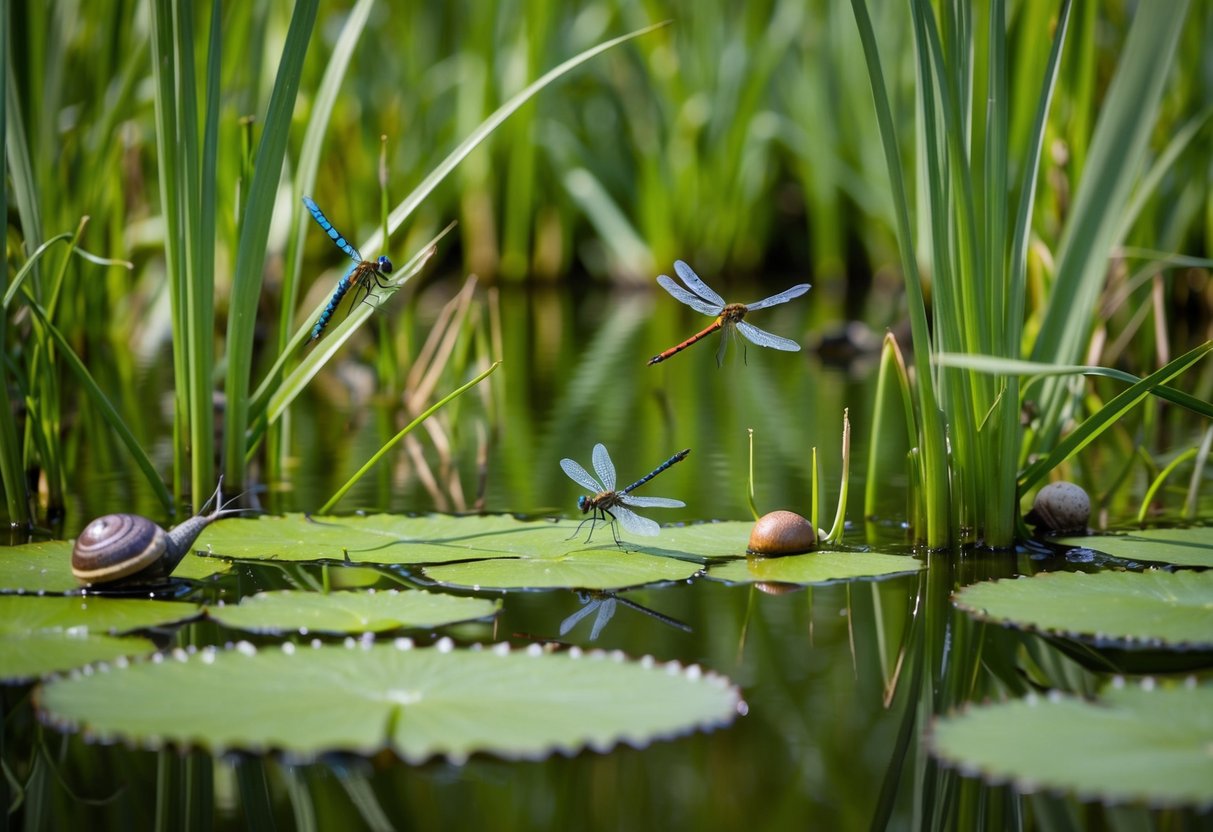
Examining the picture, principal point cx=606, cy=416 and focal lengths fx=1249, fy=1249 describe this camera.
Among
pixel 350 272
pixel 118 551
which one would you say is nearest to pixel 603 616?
pixel 118 551

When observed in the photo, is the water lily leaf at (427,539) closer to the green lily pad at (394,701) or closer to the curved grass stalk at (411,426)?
the curved grass stalk at (411,426)

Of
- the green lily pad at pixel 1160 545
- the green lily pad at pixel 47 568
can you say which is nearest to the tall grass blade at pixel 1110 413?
the green lily pad at pixel 1160 545

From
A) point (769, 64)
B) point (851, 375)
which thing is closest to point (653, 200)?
point (769, 64)

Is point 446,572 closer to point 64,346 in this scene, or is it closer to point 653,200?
point 64,346

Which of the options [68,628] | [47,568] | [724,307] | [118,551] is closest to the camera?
[68,628]

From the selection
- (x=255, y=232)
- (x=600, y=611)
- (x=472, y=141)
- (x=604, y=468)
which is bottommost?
(x=600, y=611)

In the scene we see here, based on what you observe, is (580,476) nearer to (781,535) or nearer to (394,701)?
(781,535)
